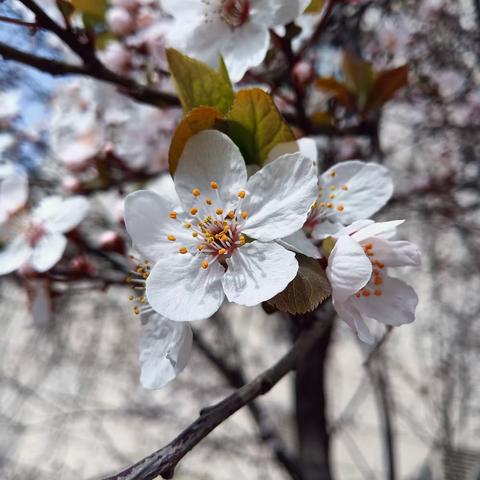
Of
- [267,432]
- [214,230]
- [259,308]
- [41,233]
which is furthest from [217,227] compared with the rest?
[259,308]

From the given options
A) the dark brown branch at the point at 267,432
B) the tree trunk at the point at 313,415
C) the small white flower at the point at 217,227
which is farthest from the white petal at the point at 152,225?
the tree trunk at the point at 313,415

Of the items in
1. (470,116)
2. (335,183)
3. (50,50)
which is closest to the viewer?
(335,183)

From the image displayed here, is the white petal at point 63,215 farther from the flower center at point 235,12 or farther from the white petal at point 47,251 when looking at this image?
the flower center at point 235,12

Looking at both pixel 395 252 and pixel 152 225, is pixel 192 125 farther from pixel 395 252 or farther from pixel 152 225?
pixel 395 252

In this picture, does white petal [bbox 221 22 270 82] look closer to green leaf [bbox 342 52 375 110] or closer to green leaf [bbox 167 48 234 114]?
green leaf [bbox 167 48 234 114]

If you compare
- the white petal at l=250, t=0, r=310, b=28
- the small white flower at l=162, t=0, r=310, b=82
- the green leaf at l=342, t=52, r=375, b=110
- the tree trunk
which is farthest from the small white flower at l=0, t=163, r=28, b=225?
the tree trunk

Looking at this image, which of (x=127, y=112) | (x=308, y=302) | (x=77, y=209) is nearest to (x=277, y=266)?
(x=308, y=302)

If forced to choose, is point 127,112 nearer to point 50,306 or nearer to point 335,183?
point 50,306

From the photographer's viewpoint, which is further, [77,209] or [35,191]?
[35,191]
